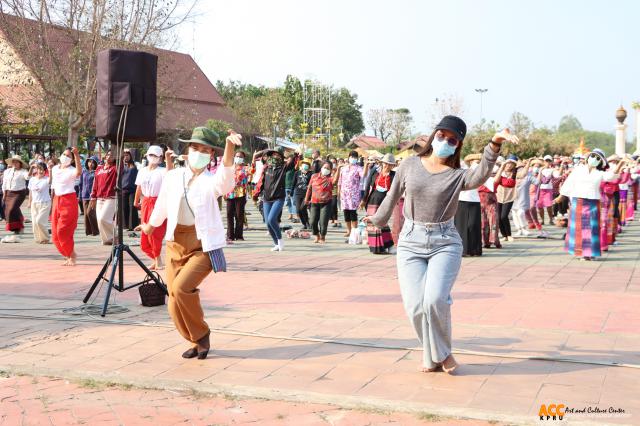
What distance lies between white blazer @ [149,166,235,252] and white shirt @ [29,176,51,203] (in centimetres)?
967

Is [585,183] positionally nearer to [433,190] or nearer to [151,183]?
[151,183]

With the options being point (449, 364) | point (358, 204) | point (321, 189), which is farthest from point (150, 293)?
point (358, 204)

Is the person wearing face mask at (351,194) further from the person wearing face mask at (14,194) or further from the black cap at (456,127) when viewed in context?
the black cap at (456,127)

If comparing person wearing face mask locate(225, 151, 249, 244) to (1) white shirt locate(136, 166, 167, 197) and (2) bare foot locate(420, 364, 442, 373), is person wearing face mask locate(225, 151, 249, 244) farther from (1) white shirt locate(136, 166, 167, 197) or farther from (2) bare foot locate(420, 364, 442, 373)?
(2) bare foot locate(420, 364, 442, 373)

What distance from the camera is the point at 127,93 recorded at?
834 centimetres

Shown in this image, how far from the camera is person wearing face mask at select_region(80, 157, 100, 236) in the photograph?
674 inches

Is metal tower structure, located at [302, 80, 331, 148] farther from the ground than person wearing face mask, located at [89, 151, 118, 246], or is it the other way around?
metal tower structure, located at [302, 80, 331, 148]

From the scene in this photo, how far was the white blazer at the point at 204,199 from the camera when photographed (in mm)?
6359

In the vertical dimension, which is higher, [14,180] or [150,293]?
[14,180]

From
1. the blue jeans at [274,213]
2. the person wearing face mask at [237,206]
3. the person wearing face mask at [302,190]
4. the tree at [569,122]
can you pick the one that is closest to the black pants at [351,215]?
the person wearing face mask at [237,206]

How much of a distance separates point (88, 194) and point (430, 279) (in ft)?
49.3

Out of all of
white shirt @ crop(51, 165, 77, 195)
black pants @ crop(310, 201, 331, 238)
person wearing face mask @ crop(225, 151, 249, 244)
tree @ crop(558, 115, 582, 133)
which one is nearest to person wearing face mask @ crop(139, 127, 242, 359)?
white shirt @ crop(51, 165, 77, 195)

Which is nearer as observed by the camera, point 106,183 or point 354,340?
point 354,340

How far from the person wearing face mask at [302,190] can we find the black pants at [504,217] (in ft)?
16.3
